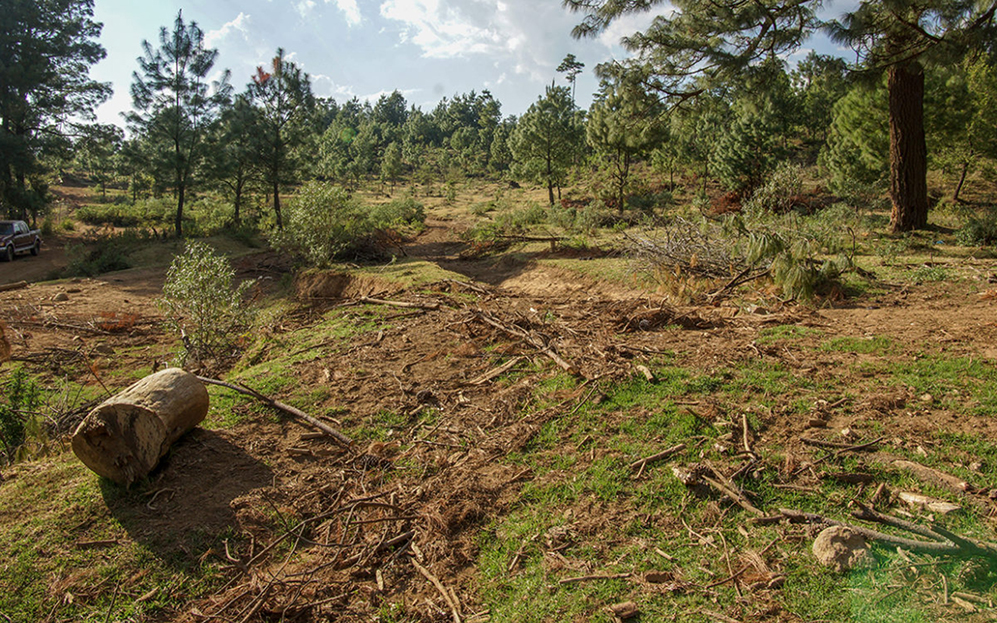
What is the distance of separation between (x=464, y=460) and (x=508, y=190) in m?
38.5

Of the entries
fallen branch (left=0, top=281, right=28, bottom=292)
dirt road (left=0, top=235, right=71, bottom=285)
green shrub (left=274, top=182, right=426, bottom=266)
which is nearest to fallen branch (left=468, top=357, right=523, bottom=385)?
green shrub (left=274, top=182, right=426, bottom=266)

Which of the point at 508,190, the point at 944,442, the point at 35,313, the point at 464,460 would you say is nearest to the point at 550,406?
the point at 464,460

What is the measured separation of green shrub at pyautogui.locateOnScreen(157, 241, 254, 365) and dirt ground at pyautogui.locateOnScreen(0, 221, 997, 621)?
1370 mm

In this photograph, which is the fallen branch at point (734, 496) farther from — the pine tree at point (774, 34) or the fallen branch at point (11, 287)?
the fallen branch at point (11, 287)

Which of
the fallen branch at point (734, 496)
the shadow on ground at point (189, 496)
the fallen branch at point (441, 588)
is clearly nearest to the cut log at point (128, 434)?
the shadow on ground at point (189, 496)

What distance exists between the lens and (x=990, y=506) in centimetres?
326

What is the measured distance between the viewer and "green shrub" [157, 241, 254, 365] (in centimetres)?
798

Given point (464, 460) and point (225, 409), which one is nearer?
point (464, 460)

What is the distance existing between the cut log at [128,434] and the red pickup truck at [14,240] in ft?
63.8

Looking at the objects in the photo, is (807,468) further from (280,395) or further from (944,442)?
(280,395)

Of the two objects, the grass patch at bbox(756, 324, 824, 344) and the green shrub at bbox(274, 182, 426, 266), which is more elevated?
the green shrub at bbox(274, 182, 426, 266)

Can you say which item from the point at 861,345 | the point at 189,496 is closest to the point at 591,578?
the point at 189,496

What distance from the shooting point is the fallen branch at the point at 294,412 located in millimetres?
5059

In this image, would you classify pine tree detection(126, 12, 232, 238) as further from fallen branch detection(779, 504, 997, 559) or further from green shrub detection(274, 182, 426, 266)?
fallen branch detection(779, 504, 997, 559)
